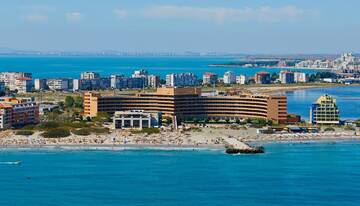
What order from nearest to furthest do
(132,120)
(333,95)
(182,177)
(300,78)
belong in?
1. (182,177)
2. (132,120)
3. (333,95)
4. (300,78)

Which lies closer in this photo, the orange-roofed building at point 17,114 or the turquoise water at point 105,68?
the orange-roofed building at point 17,114

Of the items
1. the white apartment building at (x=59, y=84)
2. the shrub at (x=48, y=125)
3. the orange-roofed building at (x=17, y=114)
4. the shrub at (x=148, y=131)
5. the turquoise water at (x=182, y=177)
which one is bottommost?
the turquoise water at (x=182, y=177)

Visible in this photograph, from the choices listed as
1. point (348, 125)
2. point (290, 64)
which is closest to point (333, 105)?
point (348, 125)

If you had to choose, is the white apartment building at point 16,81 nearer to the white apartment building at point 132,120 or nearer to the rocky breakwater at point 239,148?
the white apartment building at point 132,120

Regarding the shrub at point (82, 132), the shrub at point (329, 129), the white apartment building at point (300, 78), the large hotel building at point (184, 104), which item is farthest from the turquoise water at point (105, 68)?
the shrub at point (82, 132)

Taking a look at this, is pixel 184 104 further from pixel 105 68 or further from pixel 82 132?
pixel 105 68

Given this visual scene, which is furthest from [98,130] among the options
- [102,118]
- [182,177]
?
[182,177]
